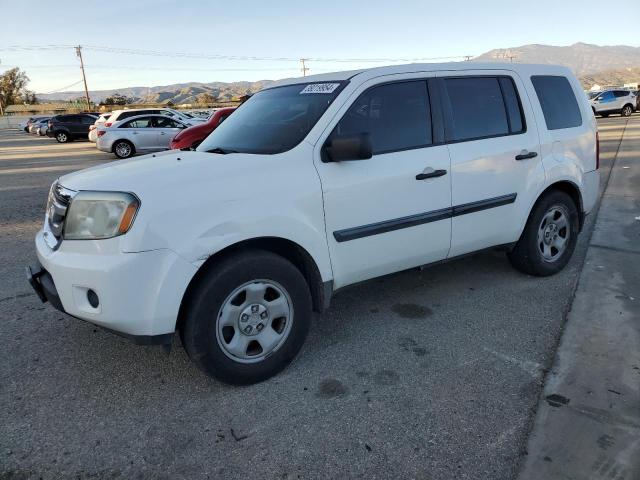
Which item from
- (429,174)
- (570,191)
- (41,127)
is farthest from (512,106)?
(41,127)

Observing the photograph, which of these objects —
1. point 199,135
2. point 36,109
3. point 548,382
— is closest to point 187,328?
point 548,382

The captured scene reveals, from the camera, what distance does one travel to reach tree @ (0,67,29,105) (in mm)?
84562

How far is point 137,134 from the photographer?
17359 mm

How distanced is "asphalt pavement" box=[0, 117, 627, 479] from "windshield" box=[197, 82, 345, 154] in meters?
1.43

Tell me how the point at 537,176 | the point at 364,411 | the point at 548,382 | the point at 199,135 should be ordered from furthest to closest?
1. the point at 199,135
2. the point at 537,176
3. the point at 548,382
4. the point at 364,411

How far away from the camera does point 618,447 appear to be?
8.05 feet

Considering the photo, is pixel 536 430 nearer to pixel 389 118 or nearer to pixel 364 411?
pixel 364 411

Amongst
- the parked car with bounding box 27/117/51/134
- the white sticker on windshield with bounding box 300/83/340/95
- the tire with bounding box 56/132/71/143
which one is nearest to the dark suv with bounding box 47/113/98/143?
the tire with bounding box 56/132/71/143

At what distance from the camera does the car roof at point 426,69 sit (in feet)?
11.7

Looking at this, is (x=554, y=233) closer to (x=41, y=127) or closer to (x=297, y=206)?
(x=297, y=206)

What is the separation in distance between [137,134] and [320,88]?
1529 centimetres

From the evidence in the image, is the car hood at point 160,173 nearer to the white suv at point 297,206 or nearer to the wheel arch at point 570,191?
the white suv at point 297,206

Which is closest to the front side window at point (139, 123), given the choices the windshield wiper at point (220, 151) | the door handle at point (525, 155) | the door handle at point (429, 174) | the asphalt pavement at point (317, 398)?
the asphalt pavement at point (317, 398)

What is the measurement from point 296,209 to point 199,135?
409 inches
